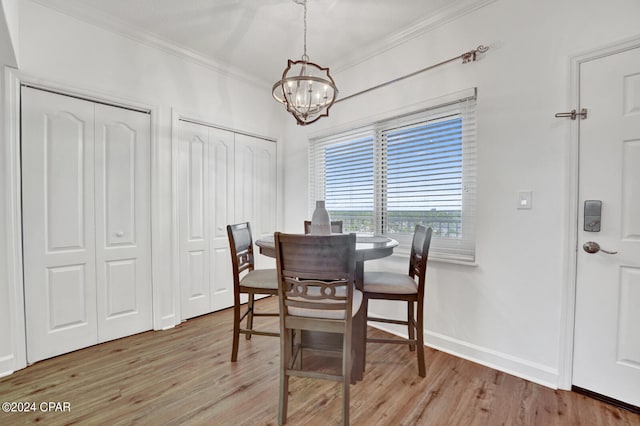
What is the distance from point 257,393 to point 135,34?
3.04m

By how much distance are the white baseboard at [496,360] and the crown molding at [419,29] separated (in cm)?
251

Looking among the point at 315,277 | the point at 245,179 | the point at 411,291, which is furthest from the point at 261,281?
the point at 245,179

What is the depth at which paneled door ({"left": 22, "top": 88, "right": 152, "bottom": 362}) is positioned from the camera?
83.0 inches

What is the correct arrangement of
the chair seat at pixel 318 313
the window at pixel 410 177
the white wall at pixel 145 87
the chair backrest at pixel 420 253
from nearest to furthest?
the chair seat at pixel 318 313 → the chair backrest at pixel 420 253 → the white wall at pixel 145 87 → the window at pixel 410 177

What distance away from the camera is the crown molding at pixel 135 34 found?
2.20 metres

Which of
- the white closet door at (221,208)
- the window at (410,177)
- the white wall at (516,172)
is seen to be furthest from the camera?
the white closet door at (221,208)

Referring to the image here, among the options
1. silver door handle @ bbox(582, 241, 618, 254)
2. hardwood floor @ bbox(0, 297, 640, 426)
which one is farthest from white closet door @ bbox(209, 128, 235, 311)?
silver door handle @ bbox(582, 241, 618, 254)

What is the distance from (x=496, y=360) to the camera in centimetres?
203

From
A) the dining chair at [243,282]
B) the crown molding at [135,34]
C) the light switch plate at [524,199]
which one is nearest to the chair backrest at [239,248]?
the dining chair at [243,282]

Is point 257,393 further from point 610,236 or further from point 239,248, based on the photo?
point 610,236

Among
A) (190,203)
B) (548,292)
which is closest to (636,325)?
(548,292)

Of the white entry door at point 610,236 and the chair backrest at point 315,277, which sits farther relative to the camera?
the white entry door at point 610,236

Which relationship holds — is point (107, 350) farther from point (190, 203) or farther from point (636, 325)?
point (636, 325)

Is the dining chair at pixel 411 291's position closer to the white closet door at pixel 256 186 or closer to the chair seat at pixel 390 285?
the chair seat at pixel 390 285
